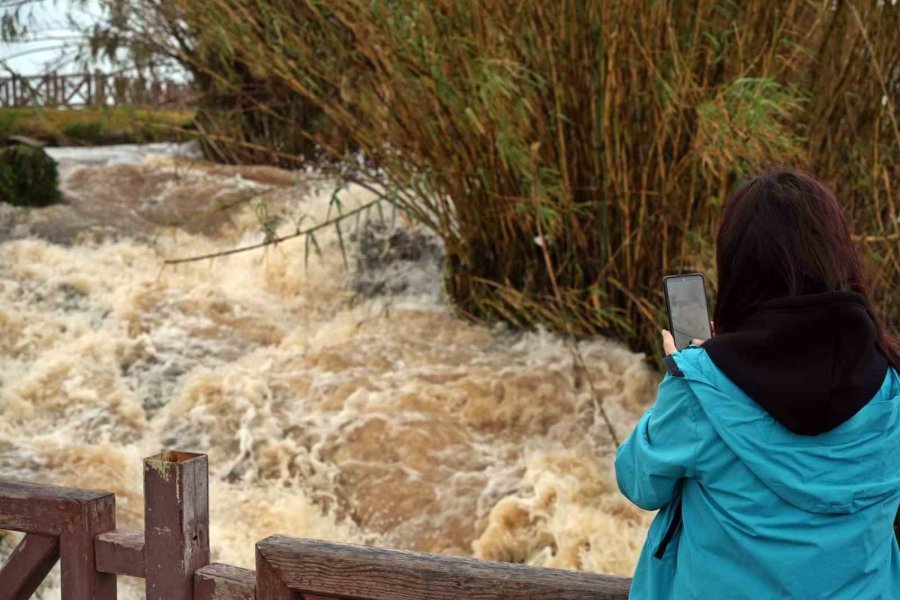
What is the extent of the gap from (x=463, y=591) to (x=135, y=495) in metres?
3.04

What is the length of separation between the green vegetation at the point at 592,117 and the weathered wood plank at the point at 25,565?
3.11 m

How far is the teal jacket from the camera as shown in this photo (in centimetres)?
134

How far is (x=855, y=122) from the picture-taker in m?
4.91

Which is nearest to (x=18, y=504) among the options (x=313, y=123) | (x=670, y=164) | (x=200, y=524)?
(x=200, y=524)

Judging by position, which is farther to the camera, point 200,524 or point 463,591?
point 200,524

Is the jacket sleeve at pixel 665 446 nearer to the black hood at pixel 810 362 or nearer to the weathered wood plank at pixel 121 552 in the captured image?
the black hood at pixel 810 362

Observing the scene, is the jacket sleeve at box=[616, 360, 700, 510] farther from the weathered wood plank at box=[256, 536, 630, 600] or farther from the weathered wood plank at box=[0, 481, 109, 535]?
the weathered wood plank at box=[0, 481, 109, 535]

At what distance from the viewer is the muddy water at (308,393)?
4465 millimetres

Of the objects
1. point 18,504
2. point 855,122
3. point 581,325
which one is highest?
point 855,122

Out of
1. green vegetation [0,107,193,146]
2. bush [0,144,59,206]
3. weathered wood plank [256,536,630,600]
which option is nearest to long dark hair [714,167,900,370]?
weathered wood plank [256,536,630,600]

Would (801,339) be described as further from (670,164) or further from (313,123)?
(313,123)

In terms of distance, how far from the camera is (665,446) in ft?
4.58

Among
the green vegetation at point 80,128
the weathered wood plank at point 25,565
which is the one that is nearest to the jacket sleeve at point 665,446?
the weathered wood plank at point 25,565

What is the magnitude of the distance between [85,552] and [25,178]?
6.38 metres
